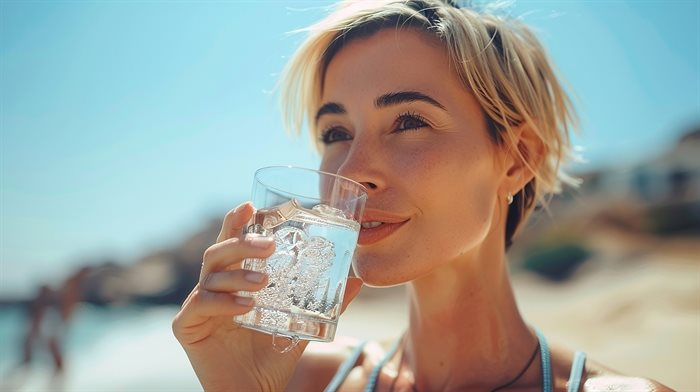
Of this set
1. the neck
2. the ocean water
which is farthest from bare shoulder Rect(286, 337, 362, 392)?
the ocean water

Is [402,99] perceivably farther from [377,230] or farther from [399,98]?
[377,230]

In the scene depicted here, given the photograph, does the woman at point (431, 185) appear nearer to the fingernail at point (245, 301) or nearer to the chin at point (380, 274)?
the chin at point (380, 274)

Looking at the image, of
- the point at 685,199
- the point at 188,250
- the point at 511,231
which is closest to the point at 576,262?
the point at 685,199

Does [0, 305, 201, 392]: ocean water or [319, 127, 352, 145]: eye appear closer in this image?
[319, 127, 352, 145]: eye

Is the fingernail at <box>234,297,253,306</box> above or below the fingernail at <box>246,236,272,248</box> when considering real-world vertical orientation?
below

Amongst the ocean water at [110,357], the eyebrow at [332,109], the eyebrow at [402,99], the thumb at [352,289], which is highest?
the eyebrow at [402,99]

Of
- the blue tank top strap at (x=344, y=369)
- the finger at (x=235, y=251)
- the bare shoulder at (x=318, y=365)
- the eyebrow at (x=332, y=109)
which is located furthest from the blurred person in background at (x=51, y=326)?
the finger at (x=235, y=251)

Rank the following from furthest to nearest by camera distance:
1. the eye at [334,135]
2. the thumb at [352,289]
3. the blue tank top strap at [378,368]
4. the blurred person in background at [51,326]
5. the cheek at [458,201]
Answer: the blurred person in background at [51,326]
the blue tank top strap at [378,368]
the eye at [334,135]
the cheek at [458,201]
the thumb at [352,289]

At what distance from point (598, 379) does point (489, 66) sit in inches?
50.5

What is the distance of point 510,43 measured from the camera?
2.58 m

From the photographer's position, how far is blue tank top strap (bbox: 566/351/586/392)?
2.37 meters

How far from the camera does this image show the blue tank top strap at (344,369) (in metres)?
2.77

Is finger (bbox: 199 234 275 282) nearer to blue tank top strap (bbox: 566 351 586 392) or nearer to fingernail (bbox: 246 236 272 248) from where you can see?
fingernail (bbox: 246 236 272 248)

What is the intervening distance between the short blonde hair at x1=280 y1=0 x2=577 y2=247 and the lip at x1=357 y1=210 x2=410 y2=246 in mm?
605
